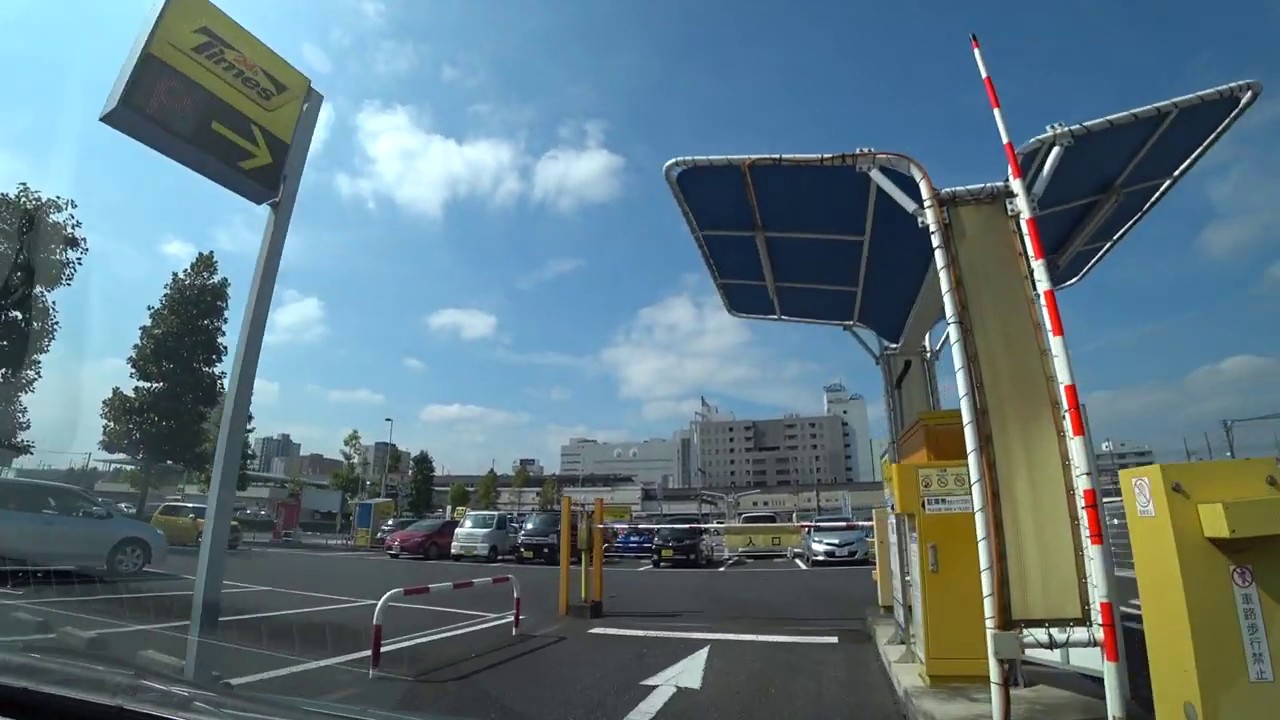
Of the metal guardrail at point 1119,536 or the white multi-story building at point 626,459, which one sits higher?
the white multi-story building at point 626,459

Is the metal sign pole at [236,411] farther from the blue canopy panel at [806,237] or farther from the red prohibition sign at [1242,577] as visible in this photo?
the red prohibition sign at [1242,577]

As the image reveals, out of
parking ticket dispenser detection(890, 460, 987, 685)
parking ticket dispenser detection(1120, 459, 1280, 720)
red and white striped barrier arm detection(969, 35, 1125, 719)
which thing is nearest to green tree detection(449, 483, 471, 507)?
parking ticket dispenser detection(890, 460, 987, 685)

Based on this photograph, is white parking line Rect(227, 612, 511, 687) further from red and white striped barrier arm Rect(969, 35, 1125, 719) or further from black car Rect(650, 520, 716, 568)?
black car Rect(650, 520, 716, 568)

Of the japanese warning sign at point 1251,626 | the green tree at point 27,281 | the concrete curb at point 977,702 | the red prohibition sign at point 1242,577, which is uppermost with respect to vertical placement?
the green tree at point 27,281

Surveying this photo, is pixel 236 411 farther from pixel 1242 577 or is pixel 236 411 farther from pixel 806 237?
pixel 1242 577

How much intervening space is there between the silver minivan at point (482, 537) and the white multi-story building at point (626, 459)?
93380 mm

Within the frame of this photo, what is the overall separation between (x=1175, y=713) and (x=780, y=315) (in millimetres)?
6055

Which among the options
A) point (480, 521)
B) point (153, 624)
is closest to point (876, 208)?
point (153, 624)

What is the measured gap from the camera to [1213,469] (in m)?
2.72

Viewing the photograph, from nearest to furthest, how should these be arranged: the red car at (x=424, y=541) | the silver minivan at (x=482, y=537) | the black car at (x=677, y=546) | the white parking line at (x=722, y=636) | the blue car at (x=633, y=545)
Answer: the white parking line at (x=722, y=636) → the black car at (x=677, y=546) → the silver minivan at (x=482, y=537) → the red car at (x=424, y=541) → the blue car at (x=633, y=545)

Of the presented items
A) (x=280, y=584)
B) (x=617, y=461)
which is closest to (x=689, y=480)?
(x=617, y=461)

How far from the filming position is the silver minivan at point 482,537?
23188 mm

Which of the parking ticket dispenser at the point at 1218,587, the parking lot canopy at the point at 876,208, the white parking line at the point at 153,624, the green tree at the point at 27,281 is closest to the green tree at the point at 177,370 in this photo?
the white parking line at the point at 153,624

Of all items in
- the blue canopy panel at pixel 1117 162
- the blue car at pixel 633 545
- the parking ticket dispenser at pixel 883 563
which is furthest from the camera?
the blue car at pixel 633 545
